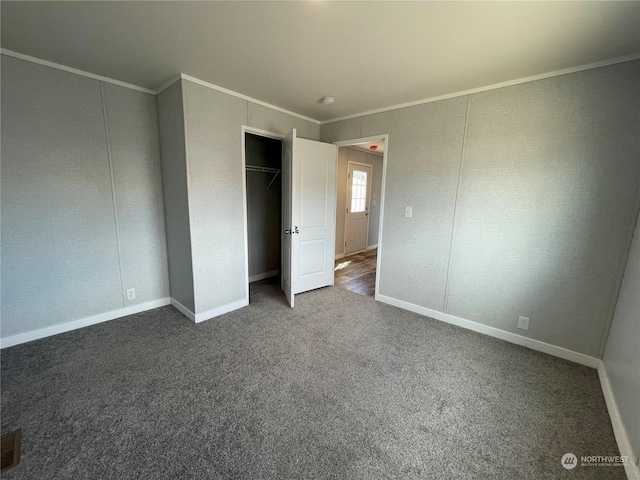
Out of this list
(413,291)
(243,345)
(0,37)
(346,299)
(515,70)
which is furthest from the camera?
(346,299)

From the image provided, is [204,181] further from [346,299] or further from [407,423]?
[407,423]

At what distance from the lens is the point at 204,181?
8.78ft

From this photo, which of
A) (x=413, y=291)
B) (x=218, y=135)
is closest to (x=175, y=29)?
(x=218, y=135)

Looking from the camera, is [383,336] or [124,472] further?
[383,336]

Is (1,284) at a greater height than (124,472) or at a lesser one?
greater

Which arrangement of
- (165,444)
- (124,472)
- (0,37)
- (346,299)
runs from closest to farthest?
(124,472) → (165,444) → (0,37) → (346,299)

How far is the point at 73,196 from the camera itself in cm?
246

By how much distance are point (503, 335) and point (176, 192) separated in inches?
144

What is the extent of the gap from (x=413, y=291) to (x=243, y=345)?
6.69 feet

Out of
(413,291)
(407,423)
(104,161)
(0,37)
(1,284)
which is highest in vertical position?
(0,37)

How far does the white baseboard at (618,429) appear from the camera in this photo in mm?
1339

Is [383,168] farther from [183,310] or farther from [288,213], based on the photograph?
[183,310]

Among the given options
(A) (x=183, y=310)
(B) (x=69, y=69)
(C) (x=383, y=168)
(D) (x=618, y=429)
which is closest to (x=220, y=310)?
(A) (x=183, y=310)

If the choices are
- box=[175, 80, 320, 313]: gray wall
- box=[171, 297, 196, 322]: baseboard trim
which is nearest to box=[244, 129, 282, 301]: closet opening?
box=[175, 80, 320, 313]: gray wall
